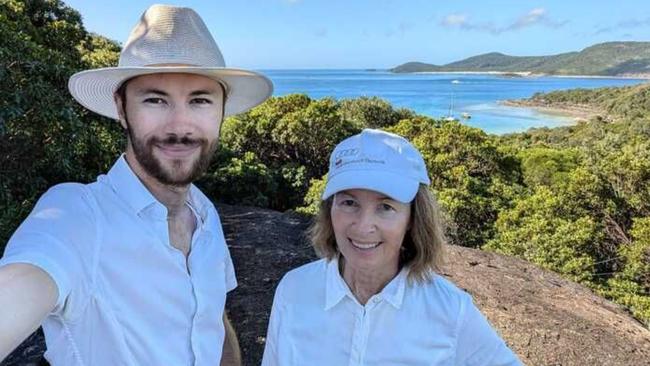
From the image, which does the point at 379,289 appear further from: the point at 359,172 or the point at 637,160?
the point at 637,160

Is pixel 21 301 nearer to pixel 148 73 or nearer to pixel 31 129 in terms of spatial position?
pixel 148 73

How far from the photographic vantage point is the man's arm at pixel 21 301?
3.49ft

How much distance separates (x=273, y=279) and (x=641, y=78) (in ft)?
602

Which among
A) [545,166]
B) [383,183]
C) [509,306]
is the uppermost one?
[383,183]

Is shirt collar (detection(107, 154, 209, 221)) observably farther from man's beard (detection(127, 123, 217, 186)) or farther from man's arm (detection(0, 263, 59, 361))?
man's arm (detection(0, 263, 59, 361))

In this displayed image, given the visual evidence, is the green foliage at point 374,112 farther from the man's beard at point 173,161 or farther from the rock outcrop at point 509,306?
the man's beard at point 173,161

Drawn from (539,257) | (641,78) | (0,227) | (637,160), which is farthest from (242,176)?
(641,78)

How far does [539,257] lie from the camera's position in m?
10.2

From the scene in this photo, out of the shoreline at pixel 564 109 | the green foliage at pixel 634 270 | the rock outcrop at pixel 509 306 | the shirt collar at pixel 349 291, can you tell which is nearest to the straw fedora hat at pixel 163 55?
the shirt collar at pixel 349 291

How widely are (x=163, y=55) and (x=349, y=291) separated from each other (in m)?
0.95

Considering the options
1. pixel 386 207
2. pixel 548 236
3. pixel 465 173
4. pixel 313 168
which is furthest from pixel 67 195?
pixel 313 168

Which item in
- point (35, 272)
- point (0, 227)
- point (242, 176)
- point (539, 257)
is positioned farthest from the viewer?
point (242, 176)

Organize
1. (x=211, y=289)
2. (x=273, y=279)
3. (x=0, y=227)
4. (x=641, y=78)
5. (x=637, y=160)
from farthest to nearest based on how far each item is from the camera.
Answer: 1. (x=641, y=78)
2. (x=637, y=160)
3. (x=273, y=279)
4. (x=0, y=227)
5. (x=211, y=289)

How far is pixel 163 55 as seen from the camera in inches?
61.9
